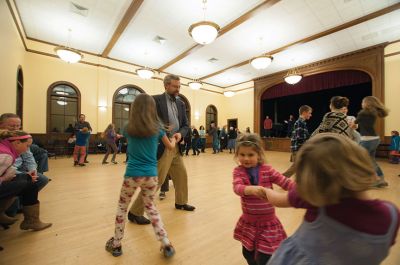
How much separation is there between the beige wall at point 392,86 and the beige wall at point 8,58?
10.5 meters

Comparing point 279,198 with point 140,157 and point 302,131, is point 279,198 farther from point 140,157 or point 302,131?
point 302,131

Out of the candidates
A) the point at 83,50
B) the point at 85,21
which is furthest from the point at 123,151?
the point at 85,21

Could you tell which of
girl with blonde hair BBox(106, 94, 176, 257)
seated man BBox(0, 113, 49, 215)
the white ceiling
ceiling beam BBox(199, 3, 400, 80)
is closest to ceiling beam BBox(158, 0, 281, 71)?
the white ceiling

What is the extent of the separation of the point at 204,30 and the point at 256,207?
4.48m

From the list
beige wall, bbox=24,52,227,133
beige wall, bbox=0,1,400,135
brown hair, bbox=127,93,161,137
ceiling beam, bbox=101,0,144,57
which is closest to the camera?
brown hair, bbox=127,93,161,137

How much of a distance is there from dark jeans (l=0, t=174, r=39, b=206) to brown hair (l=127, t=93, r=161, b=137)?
108 cm

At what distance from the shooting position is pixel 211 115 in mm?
12711

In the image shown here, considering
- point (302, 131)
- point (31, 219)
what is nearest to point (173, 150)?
point (31, 219)

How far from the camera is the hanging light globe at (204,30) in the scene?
181 inches

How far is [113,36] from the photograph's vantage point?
6730mm

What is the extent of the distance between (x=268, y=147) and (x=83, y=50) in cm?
926

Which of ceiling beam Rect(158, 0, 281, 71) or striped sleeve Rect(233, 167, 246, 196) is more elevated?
ceiling beam Rect(158, 0, 281, 71)

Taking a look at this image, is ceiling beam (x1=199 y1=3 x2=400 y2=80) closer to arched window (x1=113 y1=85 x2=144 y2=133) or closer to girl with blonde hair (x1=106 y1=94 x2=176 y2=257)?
arched window (x1=113 y1=85 x2=144 y2=133)

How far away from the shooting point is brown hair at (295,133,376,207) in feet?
1.75
